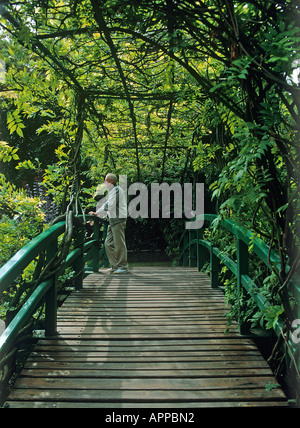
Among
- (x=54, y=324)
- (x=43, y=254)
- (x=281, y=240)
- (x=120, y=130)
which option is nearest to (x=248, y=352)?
(x=281, y=240)

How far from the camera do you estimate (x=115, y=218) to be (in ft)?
17.3

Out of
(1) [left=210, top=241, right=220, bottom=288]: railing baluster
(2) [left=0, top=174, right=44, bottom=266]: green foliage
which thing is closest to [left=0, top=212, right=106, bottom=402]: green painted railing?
(2) [left=0, top=174, right=44, bottom=266]: green foliage

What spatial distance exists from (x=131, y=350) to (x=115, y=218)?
2992mm

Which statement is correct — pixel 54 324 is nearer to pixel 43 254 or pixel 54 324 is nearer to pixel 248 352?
pixel 43 254

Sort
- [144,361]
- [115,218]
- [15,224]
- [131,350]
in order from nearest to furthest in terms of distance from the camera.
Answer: [144,361], [131,350], [15,224], [115,218]

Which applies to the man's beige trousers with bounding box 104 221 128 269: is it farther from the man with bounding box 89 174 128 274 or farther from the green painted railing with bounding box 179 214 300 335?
the green painted railing with bounding box 179 214 300 335

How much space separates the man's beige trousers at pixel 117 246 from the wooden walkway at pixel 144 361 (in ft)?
6.14

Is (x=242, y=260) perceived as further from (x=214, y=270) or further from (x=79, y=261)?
(x=79, y=261)

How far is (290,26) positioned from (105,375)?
194cm

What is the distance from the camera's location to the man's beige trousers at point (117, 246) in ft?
17.5

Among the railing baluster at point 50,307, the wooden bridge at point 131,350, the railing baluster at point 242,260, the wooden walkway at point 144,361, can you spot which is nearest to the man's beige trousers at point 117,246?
the wooden bridge at point 131,350

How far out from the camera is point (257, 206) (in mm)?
1905

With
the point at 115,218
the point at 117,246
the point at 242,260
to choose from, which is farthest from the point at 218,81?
the point at 117,246

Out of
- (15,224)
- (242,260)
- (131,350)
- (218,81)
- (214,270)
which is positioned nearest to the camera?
(131,350)
